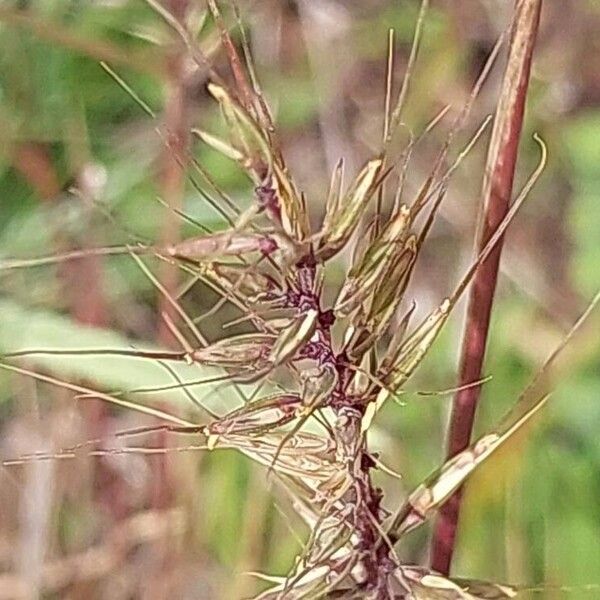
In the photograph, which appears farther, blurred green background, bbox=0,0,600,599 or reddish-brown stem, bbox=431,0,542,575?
blurred green background, bbox=0,0,600,599

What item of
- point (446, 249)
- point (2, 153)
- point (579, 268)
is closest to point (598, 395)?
point (579, 268)

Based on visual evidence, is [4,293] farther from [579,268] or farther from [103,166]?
[579,268]

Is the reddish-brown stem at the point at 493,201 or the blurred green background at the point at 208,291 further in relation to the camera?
the blurred green background at the point at 208,291

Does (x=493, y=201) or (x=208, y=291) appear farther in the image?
(x=208, y=291)
